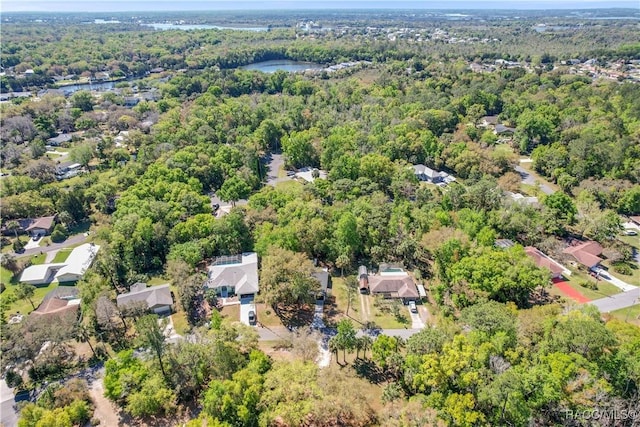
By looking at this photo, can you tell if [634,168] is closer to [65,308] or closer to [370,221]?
[370,221]

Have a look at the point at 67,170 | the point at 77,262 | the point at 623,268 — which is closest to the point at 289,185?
the point at 77,262

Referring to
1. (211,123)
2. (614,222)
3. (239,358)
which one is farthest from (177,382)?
(211,123)

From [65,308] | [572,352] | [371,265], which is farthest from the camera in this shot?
[371,265]

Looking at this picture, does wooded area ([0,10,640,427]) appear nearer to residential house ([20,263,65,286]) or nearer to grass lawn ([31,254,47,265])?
grass lawn ([31,254,47,265])

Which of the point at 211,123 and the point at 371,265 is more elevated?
the point at 211,123

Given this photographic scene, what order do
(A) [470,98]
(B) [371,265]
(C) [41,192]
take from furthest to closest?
1. (A) [470,98]
2. (C) [41,192]
3. (B) [371,265]

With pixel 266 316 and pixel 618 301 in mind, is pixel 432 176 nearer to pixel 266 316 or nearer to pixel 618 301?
pixel 618 301

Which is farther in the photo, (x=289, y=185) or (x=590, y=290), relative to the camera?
(x=289, y=185)

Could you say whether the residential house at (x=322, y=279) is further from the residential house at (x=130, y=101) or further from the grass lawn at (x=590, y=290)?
the residential house at (x=130, y=101)
